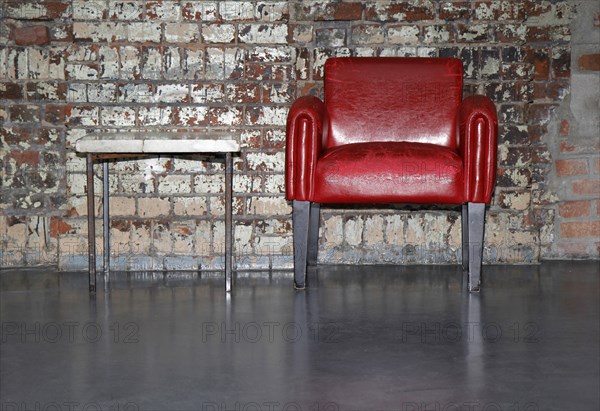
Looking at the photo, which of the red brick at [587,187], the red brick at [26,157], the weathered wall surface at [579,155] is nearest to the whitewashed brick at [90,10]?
the red brick at [26,157]

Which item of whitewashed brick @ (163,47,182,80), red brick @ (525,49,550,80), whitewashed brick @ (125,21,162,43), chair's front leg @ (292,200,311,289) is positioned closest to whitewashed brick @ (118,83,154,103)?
whitewashed brick @ (163,47,182,80)

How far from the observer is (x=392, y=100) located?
168 inches

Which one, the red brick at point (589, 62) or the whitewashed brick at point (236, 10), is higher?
the whitewashed brick at point (236, 10)

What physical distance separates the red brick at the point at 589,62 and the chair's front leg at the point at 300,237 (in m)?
1.90

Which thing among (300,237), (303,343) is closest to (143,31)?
(300,237)

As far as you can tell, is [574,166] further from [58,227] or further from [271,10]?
[58,227]

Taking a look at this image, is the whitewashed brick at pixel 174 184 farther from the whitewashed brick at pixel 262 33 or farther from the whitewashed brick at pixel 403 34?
the whitewashed brick at pixel 403 34

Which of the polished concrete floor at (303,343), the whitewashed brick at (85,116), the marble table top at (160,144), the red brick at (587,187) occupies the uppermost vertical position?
the whitewashed brick at (85,116)

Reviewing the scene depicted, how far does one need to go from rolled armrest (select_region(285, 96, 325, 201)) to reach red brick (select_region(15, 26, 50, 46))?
1.46 m

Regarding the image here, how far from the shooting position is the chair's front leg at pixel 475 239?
12.4ft

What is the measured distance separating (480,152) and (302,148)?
75 centimetres

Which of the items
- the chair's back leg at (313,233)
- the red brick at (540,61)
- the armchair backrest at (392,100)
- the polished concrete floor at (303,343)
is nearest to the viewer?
the polished concrete floor at (303,343)

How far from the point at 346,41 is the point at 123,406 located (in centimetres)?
284

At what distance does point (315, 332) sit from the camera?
2.97m
